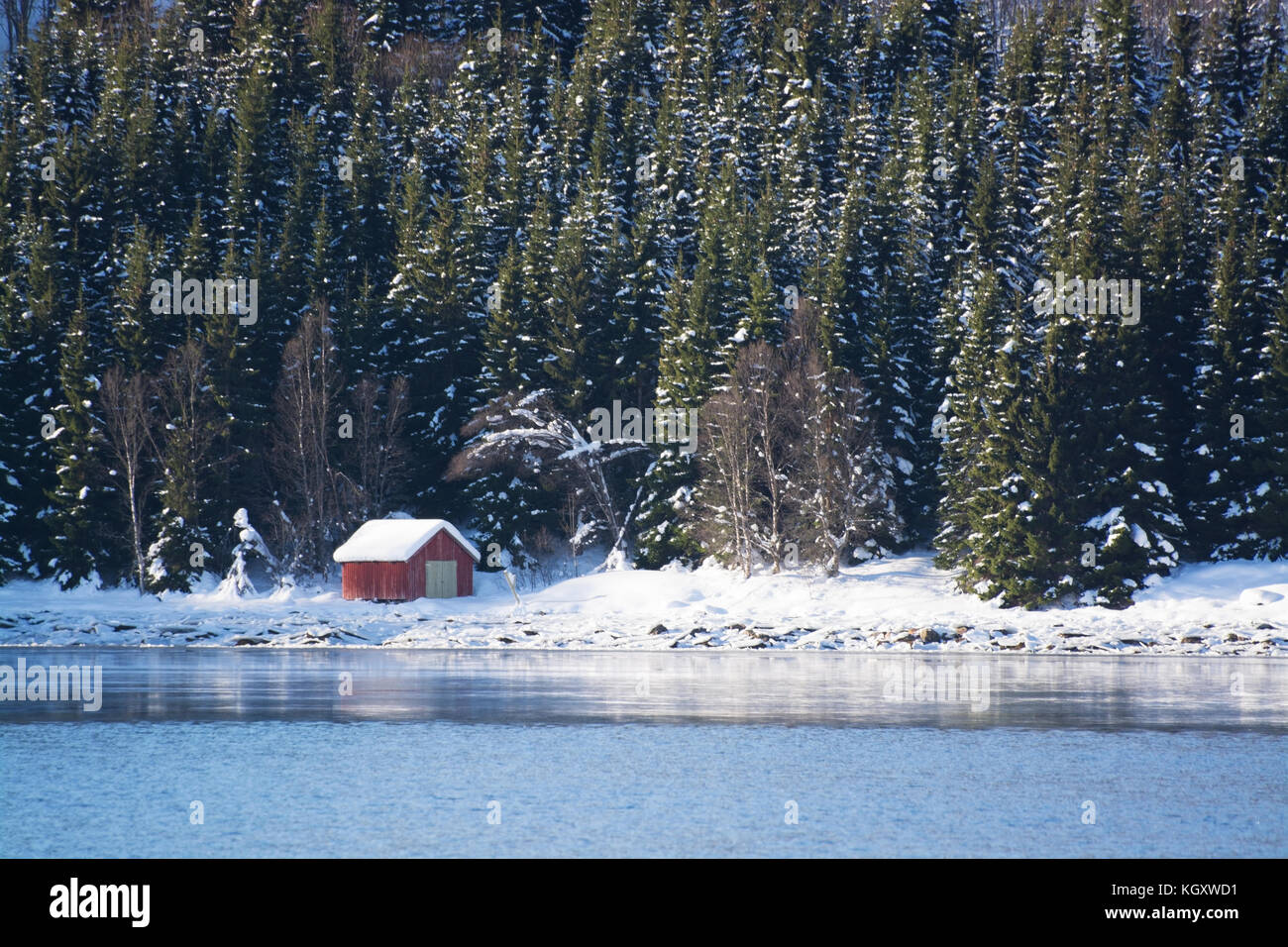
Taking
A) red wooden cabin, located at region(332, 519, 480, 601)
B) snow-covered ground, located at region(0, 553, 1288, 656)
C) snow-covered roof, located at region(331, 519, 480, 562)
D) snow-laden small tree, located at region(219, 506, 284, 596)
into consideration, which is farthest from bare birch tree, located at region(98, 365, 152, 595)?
red wooden cabin, located at region(332, 519, 480, 601)

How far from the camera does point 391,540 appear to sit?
179 ft

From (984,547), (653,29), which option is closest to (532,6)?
(653,29)

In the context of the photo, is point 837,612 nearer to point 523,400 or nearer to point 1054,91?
point 523,400

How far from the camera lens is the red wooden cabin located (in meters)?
53.8

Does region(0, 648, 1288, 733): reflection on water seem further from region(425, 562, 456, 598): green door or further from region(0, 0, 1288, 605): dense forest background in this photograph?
region(425, 562, 456, 598): green door

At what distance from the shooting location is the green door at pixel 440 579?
54.6 m

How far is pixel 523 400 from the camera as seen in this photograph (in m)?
61.7

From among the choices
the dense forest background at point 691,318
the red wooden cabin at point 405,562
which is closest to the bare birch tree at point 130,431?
the dense forest background at point 691,318

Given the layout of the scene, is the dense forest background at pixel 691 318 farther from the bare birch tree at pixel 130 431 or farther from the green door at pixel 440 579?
the green door at pixel 440 579

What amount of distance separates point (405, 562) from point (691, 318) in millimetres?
18449

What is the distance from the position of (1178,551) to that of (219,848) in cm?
4443

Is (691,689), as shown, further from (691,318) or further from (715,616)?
(691,318)

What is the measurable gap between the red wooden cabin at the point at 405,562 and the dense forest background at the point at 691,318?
15.9ft

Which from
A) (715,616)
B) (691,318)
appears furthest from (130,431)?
(715,616)
